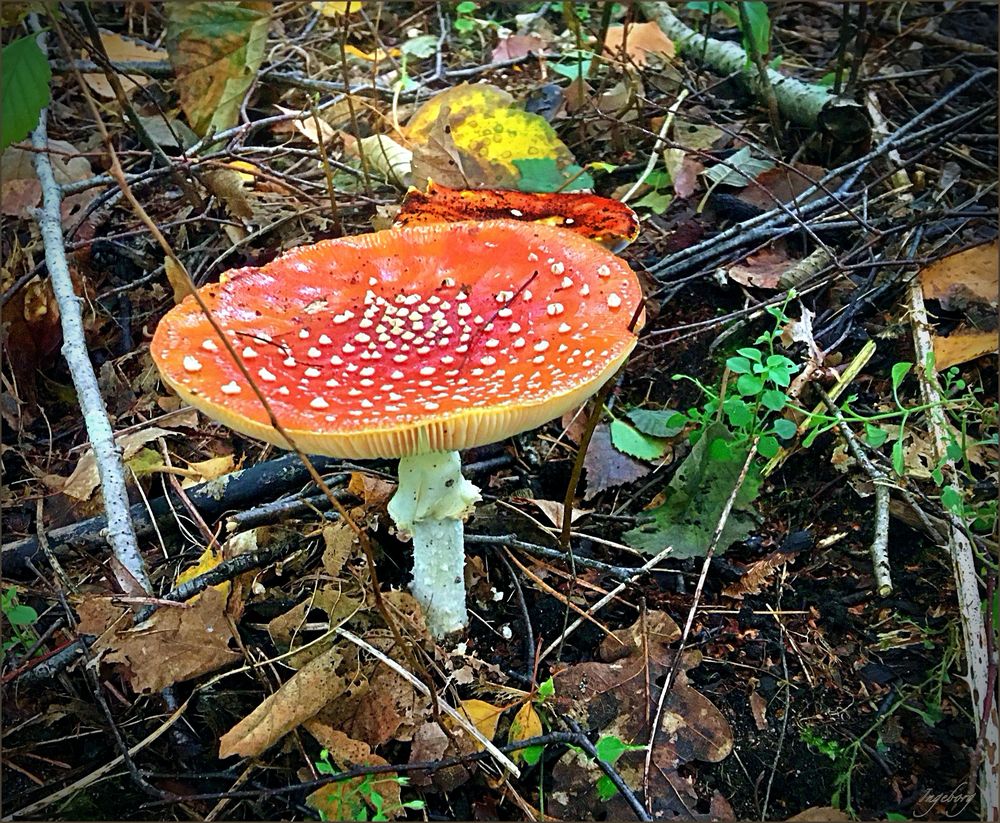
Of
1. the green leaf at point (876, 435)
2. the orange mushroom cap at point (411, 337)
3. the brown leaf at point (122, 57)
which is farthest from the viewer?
the brown leaf at point (122, 57)

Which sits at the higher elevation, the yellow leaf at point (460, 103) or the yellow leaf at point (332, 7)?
the yellow leaf at point (332, 7)

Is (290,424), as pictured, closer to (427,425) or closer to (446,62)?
(427,425)

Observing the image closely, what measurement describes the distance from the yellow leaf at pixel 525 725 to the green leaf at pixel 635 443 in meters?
0.94

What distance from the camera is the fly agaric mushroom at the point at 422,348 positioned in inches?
64.6

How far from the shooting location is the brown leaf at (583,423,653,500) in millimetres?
2613

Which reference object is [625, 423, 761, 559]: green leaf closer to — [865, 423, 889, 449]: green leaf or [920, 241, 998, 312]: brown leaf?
[865, 423, 889, 449]: green leaf

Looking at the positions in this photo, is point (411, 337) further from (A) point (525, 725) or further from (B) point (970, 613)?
(B) point (970, 613)

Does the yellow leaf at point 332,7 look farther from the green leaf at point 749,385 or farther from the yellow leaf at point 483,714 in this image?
the yellow leaf at point 483,714

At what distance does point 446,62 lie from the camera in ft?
15.4

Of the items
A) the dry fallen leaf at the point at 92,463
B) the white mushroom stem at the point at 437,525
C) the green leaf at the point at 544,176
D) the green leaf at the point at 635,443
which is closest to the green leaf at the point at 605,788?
the white mushroom stem at the point at 437,525

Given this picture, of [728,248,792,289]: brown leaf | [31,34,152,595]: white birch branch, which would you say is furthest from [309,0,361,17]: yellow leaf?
[728,248,792,289]: brown leaf

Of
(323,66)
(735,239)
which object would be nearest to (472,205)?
(735,239)

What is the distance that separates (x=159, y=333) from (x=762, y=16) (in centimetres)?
271

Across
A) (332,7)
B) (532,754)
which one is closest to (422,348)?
(532,754)
